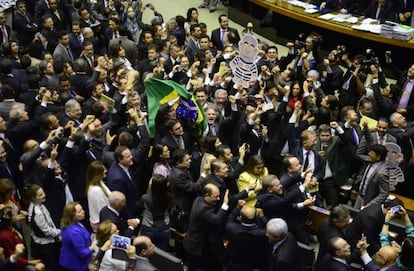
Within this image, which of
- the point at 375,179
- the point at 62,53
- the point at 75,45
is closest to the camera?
the point at 375,179

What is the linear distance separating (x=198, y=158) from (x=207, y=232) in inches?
52.6

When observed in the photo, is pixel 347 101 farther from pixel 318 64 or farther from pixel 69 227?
pixel 69 227

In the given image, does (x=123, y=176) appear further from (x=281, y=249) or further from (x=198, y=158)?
(x=281, y=249)

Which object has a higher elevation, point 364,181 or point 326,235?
point 326,235

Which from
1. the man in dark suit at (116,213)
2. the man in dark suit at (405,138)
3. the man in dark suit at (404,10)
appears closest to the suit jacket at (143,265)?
the man in dark suit at (116,213)

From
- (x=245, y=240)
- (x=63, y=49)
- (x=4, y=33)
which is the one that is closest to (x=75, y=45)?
(x=63, y=49)

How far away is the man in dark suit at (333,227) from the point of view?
19.0ft

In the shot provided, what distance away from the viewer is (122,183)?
6.62 m

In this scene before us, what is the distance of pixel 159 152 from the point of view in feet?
22.7

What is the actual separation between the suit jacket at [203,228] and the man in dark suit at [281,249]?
54 centimetres

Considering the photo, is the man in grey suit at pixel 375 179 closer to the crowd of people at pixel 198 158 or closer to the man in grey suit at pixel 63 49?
the crowd of people at pixel 198 158

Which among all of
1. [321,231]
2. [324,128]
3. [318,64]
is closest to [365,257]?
[321,231]

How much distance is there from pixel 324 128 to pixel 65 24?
6.18 meters

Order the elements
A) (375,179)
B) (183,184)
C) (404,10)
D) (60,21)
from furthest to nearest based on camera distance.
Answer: (404,10) < (60,21) < (375,179) < (183,184)
